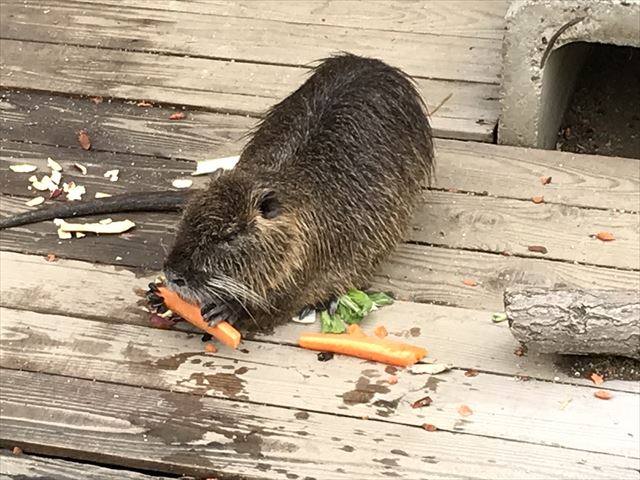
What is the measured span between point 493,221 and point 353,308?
51cm

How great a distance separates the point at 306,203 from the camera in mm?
2881

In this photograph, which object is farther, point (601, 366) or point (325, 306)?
point (325, 306)

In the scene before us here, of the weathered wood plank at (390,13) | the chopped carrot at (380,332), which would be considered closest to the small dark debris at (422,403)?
the chopped carrot at (380,332)

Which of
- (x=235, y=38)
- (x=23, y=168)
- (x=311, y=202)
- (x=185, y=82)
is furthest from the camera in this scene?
(x=235, y=38)

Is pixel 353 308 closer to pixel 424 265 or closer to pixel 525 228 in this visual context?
pixel 424 265

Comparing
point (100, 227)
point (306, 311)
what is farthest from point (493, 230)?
point (100, 227)

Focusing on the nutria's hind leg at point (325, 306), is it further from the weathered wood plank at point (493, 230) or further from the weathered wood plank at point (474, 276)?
the weathered wood plank at point (493, 230)

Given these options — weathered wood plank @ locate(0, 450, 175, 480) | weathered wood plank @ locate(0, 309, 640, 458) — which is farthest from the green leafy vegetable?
weathered wood plank @ locate(0, 450, 175, 480)

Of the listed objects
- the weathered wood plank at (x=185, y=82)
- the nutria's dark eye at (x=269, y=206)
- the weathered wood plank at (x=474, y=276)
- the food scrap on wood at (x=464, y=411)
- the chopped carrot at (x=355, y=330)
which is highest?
the weathered wood plank at (x=185, y=82)

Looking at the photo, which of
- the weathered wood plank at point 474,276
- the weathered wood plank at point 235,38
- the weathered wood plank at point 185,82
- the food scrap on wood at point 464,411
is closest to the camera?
the food scrap on wood at point 464,411

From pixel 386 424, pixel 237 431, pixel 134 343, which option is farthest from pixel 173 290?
pixel 386 424

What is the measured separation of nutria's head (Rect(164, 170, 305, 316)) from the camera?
2707 millimetres

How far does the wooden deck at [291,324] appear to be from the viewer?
101 inches

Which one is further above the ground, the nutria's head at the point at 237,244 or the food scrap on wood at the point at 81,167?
the food scrap on wood at the point at 81,167
